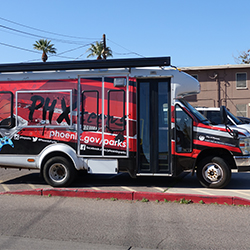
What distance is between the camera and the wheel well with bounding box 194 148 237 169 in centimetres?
803

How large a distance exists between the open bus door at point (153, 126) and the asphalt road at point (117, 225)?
1.30 metres

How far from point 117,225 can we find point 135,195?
1727 mm

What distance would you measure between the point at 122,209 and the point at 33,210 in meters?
1.75

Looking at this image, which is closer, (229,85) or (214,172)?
(214,172)

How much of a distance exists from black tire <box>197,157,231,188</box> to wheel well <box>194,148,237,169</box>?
14 centimetres

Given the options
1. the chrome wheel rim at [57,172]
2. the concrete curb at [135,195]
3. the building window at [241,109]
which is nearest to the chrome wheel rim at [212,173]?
the concrete curb at [135,195]

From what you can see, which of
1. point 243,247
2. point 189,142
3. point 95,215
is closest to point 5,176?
point 95,215

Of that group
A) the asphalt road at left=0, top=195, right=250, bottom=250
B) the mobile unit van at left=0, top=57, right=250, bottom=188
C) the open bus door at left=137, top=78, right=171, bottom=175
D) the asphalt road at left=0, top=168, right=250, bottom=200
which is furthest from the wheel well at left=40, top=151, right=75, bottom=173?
the open bus door at left=137, top=78, right=171, bottom=175

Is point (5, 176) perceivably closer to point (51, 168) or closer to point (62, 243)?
point (51, 168)

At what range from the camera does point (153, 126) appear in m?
8.12

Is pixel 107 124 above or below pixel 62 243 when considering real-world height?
above

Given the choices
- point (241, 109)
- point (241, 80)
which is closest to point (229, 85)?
point (241, 80)

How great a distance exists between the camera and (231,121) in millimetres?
13578

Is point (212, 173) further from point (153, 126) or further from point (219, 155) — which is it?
point (153, 126)
